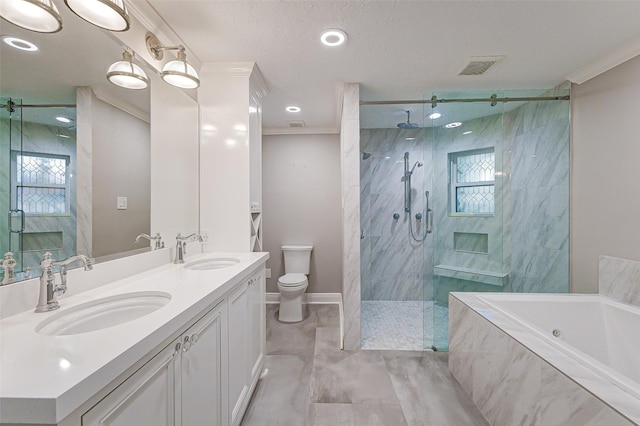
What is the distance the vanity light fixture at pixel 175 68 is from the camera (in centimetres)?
152

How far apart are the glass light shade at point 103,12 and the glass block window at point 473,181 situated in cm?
280

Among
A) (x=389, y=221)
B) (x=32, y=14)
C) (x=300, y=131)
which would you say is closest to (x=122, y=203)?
(x=32, y=14)

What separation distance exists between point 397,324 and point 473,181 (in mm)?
1803

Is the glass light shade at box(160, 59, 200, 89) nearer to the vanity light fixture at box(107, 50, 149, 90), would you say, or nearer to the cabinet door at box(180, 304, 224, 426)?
the vanity light fixture at box(107, 50, 149, 90)

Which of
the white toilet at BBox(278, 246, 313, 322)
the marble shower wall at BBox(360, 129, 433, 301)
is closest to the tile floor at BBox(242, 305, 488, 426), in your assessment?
the white toilet at BBox(278, 246, 313, 322)

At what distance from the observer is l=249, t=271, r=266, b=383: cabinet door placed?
165 centimetres

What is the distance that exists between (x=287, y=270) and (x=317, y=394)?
176 cm

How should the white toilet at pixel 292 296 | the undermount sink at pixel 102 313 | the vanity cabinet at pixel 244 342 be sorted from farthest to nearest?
the white toilet at pixel 292 296 → the vanity cabinet at pixel 244 342 → the undermount sink at pixel 102 313

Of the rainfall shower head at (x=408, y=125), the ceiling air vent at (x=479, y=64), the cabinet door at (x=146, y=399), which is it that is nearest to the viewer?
the cabinet door at (x=146, y=399)

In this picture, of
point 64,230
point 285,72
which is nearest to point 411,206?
point 285,72

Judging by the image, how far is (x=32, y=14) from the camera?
0.90 metres

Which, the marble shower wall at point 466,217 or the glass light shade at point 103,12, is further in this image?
the marble shower wall at point 466,217

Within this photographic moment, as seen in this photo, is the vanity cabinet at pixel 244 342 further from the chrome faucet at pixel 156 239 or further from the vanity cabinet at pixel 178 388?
the chrome faucet at pixel 156 239

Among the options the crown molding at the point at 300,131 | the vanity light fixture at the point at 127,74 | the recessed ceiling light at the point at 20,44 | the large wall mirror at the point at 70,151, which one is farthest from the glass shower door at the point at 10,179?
the crown molding at the point at 300,131
